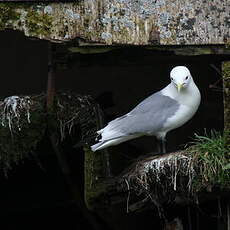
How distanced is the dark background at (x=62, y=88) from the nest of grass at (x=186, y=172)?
1755 millimetres

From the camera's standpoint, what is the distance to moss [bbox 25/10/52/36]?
6559 millimetres

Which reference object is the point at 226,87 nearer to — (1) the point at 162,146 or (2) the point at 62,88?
(1) the point at 162,146

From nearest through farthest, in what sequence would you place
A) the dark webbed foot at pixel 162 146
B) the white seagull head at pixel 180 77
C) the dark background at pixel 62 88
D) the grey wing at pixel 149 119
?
1. the white seagull head at pixel 180 77
2. the grey wing at pixel 149 119
3. the dark webbed foot at pixel 162 146
4. the dark background at pixel 62 88

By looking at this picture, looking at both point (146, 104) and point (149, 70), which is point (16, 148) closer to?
point (146, 104)

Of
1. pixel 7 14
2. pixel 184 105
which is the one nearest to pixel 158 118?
pixel 184 105

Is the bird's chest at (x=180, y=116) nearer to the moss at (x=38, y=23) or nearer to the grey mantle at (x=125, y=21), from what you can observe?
the grey mantle at (x=125, y=21)

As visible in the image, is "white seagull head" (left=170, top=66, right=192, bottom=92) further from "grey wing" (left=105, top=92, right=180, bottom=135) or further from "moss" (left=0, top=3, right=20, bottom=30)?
"moss" (left=0, top=3, right=20, bottom=30)

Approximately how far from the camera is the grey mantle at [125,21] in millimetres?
6570

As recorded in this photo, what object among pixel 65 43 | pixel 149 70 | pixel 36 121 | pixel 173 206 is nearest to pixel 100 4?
pixel 65 43

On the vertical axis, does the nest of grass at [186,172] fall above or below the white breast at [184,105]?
below

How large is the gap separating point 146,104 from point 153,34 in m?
0.45

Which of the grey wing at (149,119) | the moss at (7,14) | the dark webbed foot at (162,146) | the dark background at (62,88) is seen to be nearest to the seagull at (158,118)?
the grey wing at (149,119)

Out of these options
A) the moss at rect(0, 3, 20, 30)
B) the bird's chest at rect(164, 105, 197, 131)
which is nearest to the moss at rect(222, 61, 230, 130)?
the bird's chest at rect(164, 105, 197, 131)

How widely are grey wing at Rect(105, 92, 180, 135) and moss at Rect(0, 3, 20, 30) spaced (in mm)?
933
